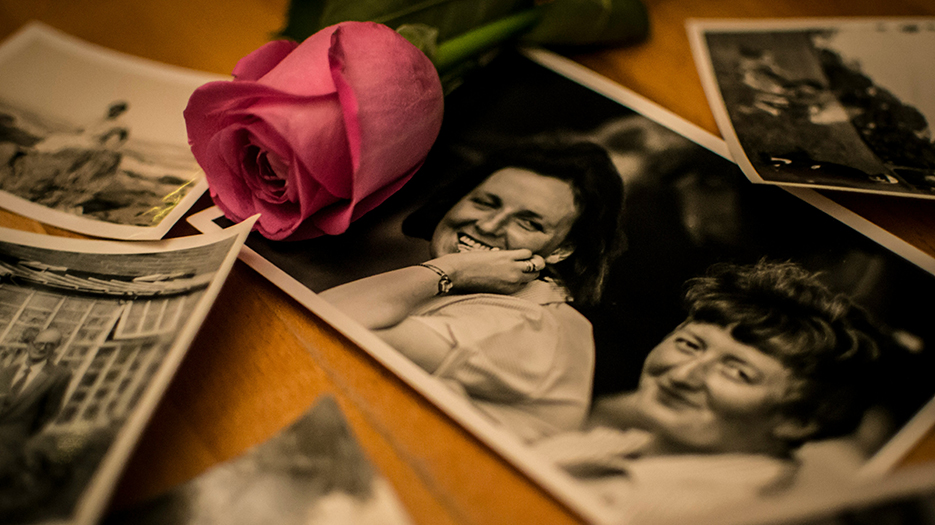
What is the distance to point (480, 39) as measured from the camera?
1.39ft

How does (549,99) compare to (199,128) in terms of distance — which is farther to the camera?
(549,99)

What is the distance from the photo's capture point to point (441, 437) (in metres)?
0.28

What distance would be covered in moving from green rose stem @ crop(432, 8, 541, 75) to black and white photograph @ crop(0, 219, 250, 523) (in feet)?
0.62

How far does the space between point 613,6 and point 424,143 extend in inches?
9.1

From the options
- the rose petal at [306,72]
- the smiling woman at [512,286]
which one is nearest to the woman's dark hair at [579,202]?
the smiling woman at [512,286]

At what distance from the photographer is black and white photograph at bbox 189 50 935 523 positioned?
260 mm

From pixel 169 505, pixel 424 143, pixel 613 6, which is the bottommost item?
pixel 169 505

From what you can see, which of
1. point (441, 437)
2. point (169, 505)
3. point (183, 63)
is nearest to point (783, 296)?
point (441, 437)

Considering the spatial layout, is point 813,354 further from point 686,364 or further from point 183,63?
point 183,63

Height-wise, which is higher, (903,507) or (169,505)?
(903,507)

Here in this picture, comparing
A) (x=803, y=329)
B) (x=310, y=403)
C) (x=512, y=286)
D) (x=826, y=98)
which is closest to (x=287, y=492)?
(x=310, y=403)

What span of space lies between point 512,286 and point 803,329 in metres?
0.16

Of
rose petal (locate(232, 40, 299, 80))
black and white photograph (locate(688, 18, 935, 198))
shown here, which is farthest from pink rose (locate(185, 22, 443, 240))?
black and white photograph (locate(688, 18, 935, 198))

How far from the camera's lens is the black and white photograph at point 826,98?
36 cm
